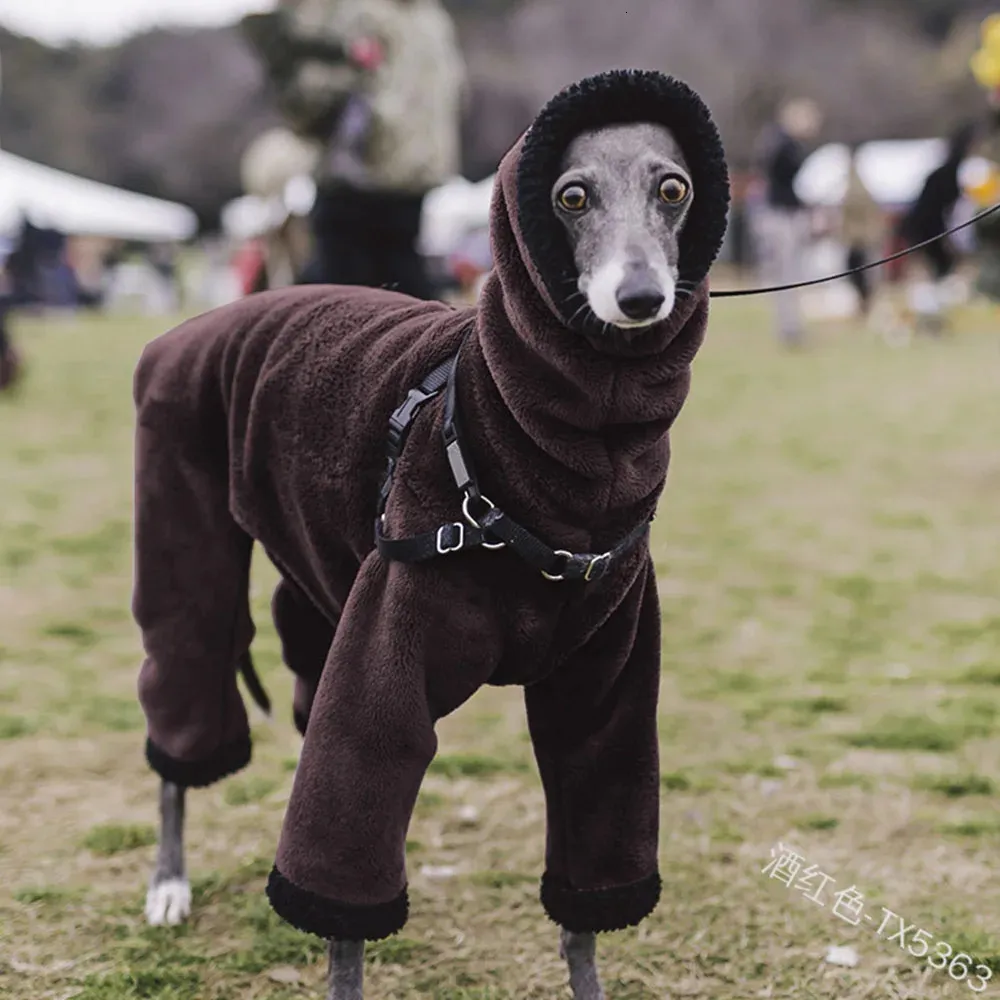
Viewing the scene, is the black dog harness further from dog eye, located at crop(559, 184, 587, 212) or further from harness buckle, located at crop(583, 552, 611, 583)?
dog eye, located at crop(559, 184, 587, 212)

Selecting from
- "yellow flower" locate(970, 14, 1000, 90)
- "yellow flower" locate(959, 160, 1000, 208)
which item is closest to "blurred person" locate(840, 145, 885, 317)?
"yellow flower" locate(959, 160, 1000, 208)

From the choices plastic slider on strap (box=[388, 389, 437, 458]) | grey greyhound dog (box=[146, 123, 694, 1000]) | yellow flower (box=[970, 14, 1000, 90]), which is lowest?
plastic slider on strap (box=[388, 389, 437, 458])

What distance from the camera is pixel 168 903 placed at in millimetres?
2789

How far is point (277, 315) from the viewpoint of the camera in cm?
256

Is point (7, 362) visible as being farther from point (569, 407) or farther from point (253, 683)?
point (569, 407)

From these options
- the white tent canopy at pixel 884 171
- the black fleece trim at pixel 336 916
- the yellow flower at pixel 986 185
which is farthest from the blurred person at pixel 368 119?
the white tent canopy at pixel 884 171

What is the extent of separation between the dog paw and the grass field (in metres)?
0.04

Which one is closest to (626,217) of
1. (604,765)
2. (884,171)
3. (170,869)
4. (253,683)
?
(604,765)

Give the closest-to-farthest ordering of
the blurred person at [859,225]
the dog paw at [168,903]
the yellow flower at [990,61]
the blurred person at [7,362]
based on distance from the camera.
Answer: the dog paw at [168,903]
the yellow flower at [990,61]
the blurred person at [7,362]
the blurred person at [859,225]

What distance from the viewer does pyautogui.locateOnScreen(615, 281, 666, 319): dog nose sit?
69.9 inches

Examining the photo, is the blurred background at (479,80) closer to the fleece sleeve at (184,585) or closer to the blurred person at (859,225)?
the blurred person at (859,225)

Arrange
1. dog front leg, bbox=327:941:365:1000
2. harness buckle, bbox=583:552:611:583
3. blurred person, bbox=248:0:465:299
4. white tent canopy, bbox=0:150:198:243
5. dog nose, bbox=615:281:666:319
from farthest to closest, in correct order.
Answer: white tent canopy, bbox=0:150:198:243 < blurred person, bbox=248:0:465:299 < dog front leg, bbox=327:941:365:1000 < harness buckle, bbox=583:552:611:583 < dog nose, bbox=615:281:666:319

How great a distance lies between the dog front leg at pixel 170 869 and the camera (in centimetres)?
278

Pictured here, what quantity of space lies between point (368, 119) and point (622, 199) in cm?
396
